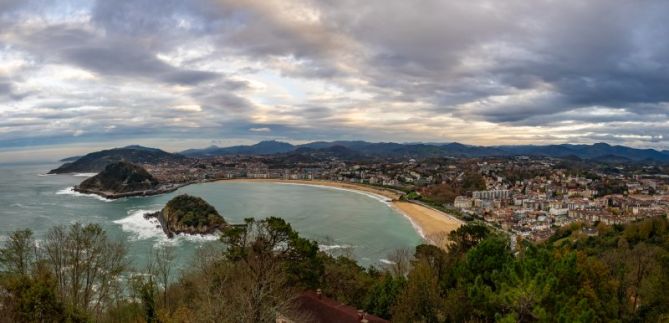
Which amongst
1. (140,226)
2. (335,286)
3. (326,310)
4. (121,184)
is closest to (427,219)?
(140,226)

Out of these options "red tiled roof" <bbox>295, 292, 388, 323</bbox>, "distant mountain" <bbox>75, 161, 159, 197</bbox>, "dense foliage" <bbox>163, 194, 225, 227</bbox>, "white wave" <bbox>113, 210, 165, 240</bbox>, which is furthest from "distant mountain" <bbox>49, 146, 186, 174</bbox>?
"red tiled roof" <bbox>295, 292, 388, 323</bbox>

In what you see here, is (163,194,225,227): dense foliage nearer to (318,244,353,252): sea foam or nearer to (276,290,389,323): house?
(318,244,353,252): sea foam

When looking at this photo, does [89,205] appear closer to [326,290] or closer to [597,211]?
[326,290]

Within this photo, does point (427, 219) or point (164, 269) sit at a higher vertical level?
point (164, 269)

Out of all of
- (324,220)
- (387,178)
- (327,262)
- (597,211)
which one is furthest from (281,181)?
(327,262)

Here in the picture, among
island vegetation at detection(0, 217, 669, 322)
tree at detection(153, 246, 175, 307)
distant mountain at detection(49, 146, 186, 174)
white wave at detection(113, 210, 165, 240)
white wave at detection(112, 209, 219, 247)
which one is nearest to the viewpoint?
island vegetation at detection(0, 217, 669, 322)

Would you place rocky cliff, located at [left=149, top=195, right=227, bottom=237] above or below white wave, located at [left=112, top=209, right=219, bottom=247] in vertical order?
above

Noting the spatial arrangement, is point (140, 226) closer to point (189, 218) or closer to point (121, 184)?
point (189, 218)
